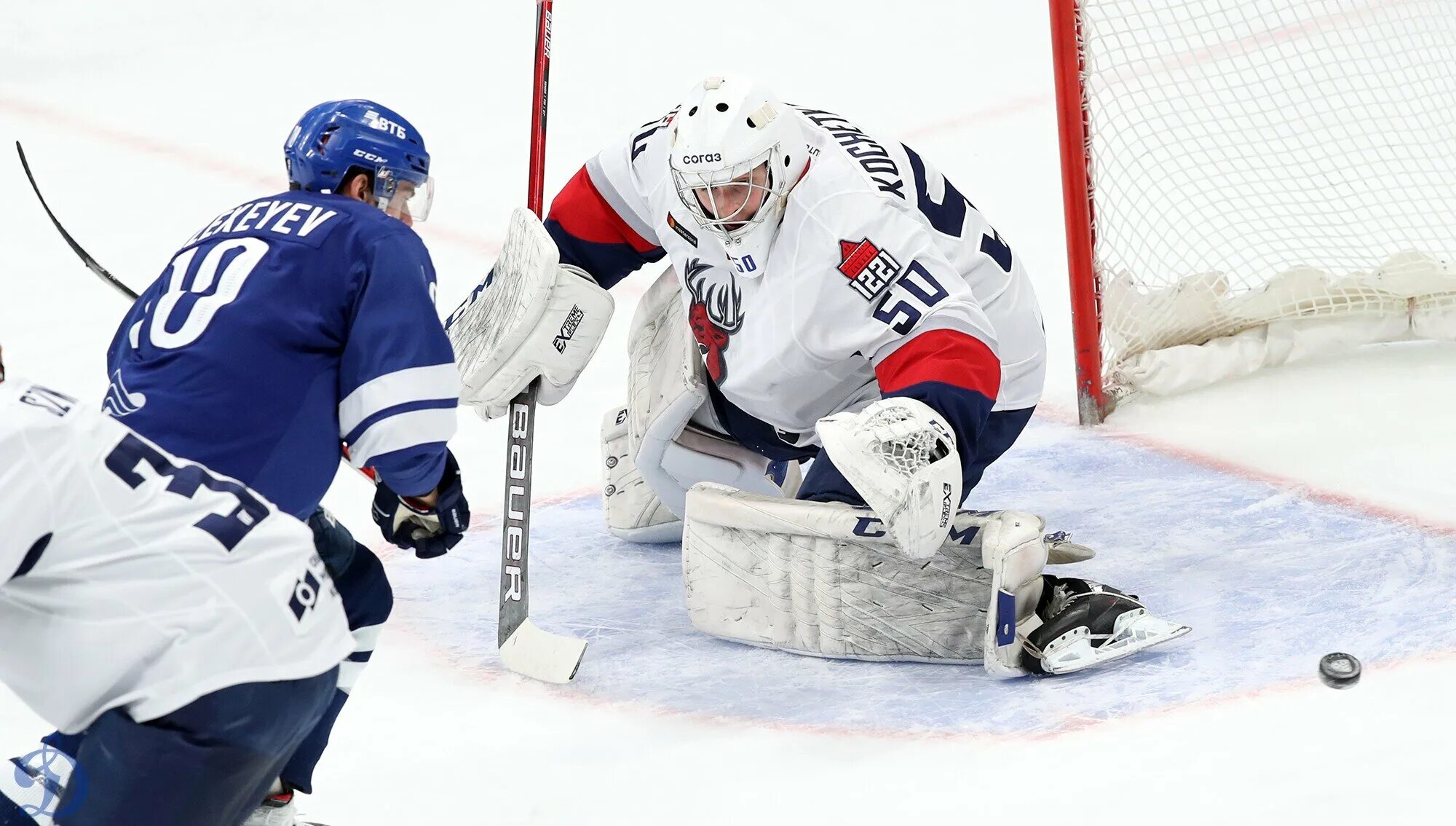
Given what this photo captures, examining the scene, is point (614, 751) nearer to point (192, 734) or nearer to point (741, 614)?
point (741, 614)

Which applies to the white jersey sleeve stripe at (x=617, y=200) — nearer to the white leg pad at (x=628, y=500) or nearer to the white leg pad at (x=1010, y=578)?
the white leg pad at (x=628, y=500)

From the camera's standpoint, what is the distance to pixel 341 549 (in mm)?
2209

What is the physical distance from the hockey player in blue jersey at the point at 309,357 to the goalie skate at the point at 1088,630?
1057 mm

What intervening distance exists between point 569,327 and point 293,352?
1.09m

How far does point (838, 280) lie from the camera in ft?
8.89

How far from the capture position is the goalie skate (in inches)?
103

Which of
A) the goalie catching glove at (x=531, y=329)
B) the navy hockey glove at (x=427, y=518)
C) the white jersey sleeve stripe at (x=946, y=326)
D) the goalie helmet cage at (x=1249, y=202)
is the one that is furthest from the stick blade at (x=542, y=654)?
the goalie helmet cage at (x=1249, y=202)

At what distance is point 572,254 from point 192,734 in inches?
72.2

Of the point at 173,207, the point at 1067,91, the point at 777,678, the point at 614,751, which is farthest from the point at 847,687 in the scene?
the point at 173,207

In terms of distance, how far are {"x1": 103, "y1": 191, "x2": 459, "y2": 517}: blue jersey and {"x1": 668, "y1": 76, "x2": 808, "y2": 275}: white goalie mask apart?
63 centimetres

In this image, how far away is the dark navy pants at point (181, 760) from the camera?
5.06 feet

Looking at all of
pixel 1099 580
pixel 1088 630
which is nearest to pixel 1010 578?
pixel 1088 630

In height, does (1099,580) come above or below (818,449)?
below

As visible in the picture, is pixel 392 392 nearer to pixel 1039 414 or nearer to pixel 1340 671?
pixel 1340 671
